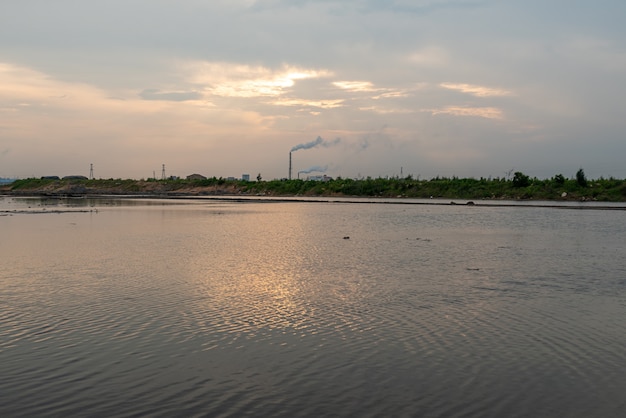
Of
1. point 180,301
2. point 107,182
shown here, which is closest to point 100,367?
point 180,301

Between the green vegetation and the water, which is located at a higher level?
the green vegetation

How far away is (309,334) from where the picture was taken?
12.2 meters

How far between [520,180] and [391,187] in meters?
28.1

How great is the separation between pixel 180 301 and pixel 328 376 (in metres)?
6.94

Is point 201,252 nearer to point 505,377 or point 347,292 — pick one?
point 347,292

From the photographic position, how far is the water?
27.8ft

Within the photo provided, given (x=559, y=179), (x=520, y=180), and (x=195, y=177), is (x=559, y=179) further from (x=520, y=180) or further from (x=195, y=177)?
(x=195, y=177)

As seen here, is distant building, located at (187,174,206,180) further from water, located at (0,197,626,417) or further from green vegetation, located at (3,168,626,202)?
water, located at (0,197,626,417)

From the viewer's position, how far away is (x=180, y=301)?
15398mm

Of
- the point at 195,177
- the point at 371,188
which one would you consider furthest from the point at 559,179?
the point at 195,177

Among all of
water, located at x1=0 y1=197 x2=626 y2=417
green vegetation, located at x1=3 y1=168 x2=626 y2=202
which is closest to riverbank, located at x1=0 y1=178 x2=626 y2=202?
green vegetation, located at x1=3 y1=168 x2=626 y2=202

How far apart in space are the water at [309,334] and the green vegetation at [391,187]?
85799 millimetres

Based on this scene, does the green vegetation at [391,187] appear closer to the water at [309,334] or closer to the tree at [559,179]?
the tree at [559,179]

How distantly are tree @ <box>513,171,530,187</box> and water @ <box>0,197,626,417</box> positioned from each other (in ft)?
302
